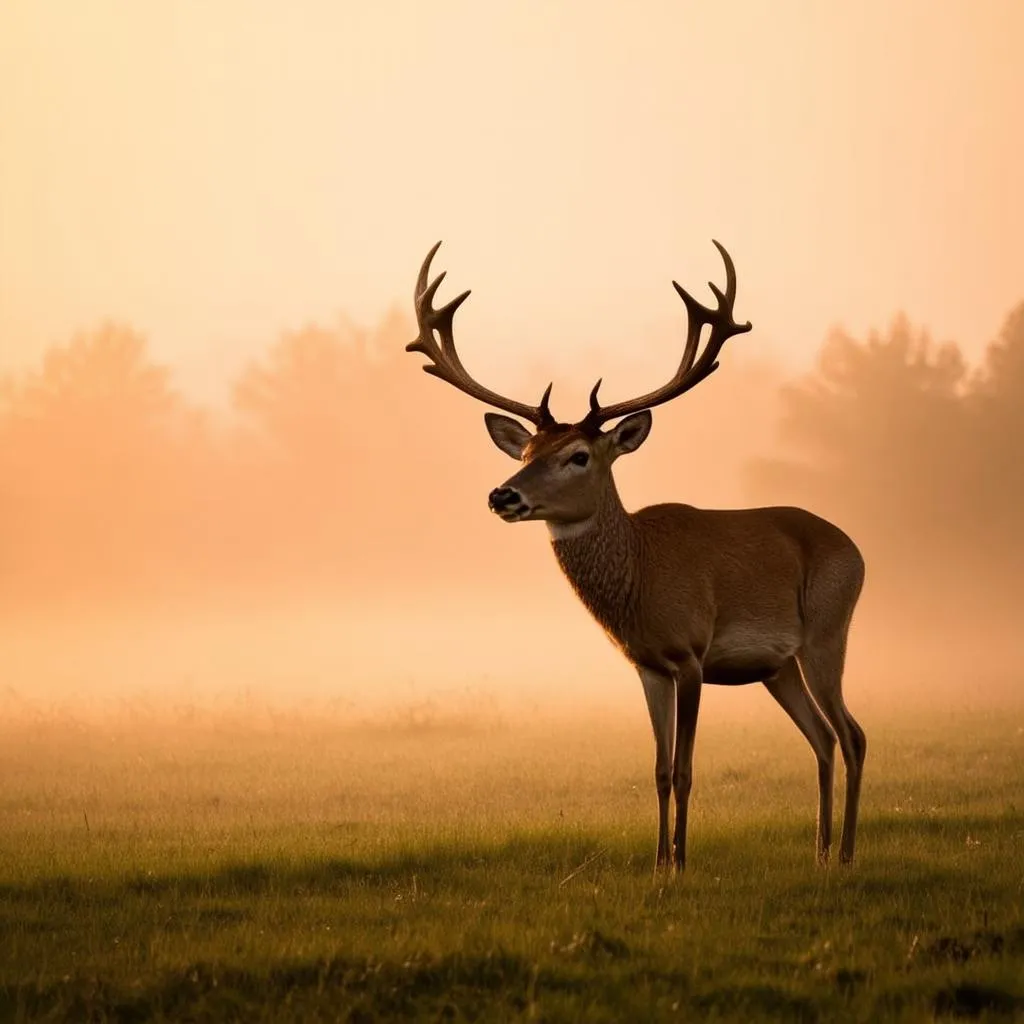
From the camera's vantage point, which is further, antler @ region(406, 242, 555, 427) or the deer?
antler @ region(406, 242, 555, 427)

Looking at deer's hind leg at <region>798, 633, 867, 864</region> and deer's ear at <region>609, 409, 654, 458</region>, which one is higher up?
deer's ear at <region>609, 409, 654, 458</region>

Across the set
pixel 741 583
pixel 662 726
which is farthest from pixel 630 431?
pixel 662 726

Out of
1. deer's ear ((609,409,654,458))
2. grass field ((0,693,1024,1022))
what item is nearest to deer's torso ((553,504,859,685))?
deer's ear ((609,409,654,458))

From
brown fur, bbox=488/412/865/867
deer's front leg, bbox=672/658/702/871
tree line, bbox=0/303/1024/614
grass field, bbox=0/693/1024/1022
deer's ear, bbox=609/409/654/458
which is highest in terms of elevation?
tree line, bbox=0/303/1024/614

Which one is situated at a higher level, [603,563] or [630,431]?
[630,431]

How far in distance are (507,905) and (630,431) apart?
3467mm

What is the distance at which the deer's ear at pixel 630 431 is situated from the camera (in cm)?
1138

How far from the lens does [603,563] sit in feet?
37.4

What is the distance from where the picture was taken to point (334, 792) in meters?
20.5

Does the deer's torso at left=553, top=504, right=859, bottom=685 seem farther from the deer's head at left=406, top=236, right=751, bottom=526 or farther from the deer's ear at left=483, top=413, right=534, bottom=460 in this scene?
the deer's ear at left=483, top=413, right=534, bottom=460

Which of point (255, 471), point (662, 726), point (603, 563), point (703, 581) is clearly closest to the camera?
point (662, 726)

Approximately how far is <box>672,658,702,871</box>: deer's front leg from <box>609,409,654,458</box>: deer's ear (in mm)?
1603

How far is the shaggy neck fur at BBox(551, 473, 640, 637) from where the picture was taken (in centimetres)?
1135

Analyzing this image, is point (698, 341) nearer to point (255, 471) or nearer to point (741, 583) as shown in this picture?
point (741, 583)
